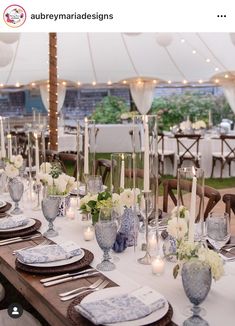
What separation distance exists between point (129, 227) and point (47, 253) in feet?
1.14

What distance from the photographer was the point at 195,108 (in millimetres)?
11250

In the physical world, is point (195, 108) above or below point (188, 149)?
above

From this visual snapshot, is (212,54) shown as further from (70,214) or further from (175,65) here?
(70,214)

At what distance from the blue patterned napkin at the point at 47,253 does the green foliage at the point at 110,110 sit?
10.2 m

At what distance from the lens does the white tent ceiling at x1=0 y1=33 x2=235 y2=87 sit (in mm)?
7836

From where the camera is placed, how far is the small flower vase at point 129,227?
185 centimetres

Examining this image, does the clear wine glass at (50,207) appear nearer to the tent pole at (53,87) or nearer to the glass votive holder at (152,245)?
the glass votive holder at (152,245)

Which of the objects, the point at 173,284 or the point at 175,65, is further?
the point at 175,65

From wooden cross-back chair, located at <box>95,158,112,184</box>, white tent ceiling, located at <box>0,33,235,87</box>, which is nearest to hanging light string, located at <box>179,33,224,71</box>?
white tent ceiling, located at <box>0,33,235,87</box>

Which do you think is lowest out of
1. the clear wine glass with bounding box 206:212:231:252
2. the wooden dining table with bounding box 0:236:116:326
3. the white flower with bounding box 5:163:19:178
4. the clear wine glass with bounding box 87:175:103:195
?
the wooden dining table with bounding box 0:236:116:326

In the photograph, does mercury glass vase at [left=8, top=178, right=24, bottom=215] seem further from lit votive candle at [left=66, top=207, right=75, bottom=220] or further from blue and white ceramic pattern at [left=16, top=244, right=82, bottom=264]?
blue and white ceramic pattern at [left=16, top=244, right=82, bottom=264]

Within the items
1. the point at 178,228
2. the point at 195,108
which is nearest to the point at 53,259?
the point at 178,228
